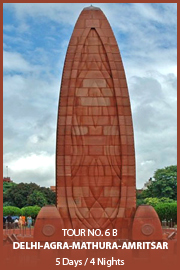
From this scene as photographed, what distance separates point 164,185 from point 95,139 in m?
41.5

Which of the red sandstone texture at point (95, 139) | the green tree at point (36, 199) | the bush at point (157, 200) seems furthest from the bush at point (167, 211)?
the red sandstone texture at point (95, 139)

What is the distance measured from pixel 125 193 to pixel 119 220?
134cm

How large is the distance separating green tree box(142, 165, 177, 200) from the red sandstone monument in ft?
133

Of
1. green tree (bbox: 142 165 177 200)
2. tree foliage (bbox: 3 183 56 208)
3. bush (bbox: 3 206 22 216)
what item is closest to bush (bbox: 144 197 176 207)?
green tree (bbox: 142 165 177 200)

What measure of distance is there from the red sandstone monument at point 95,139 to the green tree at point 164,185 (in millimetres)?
40441

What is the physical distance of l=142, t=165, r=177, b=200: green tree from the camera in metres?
66.0

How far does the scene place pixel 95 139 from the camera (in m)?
26.5

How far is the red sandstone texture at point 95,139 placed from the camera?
85.2 feet

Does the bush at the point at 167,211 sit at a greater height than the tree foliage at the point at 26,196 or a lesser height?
lesser

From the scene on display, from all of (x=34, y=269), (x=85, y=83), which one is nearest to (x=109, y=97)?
(x=85, y=83)

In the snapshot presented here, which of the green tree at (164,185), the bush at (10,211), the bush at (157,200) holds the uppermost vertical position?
the green tree at (164,185)

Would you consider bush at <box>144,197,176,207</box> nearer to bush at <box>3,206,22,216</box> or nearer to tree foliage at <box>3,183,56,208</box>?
tree foliage at <box>3,183,56,208</box>

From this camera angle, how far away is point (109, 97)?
1054 inches

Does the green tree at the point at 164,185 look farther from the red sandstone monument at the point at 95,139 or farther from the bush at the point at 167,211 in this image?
the red sandstone monument at the point at 95,139
